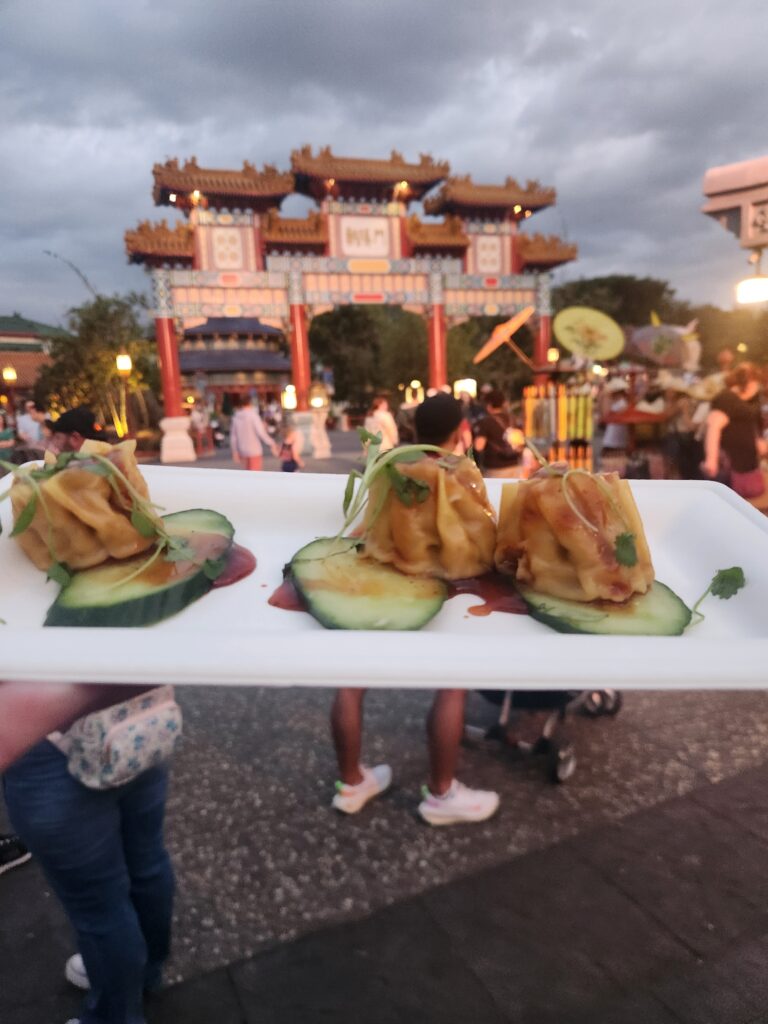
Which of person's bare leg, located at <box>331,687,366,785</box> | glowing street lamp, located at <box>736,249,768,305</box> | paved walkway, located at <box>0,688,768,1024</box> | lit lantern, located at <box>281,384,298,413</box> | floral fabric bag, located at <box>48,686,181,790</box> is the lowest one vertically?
paved walkway, located at <box>0,688,768,1024</box>

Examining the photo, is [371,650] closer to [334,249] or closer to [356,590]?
[356,590]

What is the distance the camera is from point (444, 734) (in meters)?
2.77

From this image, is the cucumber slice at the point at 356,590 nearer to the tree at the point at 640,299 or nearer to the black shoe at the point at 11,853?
the black shoe at the point at 11,853

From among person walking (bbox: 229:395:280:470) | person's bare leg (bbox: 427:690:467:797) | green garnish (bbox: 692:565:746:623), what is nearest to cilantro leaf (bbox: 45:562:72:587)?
green garnish (bbox: 692:565:746:623)

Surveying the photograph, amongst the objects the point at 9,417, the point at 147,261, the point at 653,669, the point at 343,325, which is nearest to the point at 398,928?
the point at 653,669

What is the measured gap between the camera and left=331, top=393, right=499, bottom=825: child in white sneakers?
8.79 feet

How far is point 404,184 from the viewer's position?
19.8 metres

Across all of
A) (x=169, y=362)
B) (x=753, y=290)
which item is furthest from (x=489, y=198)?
(x=753, y=290)

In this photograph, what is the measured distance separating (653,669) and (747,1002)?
69.7 inches

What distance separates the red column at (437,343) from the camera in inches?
822

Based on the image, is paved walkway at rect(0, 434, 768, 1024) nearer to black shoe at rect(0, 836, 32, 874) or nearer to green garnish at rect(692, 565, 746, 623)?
black shoe at rect(0, 836, 32, 874)

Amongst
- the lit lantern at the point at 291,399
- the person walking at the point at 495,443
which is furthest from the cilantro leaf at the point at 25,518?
the lit lantern at the point at 291,399

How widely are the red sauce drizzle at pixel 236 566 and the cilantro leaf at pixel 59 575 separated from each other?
33 centimetres

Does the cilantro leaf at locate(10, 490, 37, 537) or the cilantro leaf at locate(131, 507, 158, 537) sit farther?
the cilantro leaf at locate(131, 507, 158, 537)
